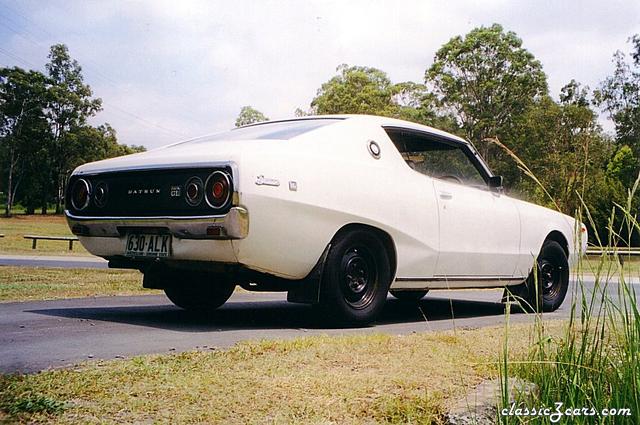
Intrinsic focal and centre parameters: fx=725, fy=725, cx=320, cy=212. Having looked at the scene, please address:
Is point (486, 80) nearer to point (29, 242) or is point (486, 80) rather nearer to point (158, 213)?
point (29, 242)

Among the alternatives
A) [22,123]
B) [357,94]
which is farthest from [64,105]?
[357,94]

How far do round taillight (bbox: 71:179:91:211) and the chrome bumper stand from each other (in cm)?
12

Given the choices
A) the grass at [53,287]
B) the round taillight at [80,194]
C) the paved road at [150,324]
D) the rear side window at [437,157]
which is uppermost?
the rear side window at [437,157]

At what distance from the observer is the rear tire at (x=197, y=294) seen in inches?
242

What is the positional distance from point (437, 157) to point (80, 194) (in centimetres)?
302

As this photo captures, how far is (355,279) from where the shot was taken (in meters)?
5.31

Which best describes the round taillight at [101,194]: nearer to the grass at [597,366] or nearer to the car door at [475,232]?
the car door at [475,232]

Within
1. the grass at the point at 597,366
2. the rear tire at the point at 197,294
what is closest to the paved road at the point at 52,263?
the rear tire at the point at 197,294

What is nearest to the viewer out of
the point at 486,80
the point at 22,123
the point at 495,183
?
the point at 495,183

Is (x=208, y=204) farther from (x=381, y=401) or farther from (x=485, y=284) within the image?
(x=485, y=284)

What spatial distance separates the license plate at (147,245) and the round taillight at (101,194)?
381 millimetres

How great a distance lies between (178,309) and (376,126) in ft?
7.98

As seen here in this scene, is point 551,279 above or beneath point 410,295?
above

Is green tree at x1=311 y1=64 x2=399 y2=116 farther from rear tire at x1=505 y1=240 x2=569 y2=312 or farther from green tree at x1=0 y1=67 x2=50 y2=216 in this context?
rear tire at x1=505 y1=240 x2=569 y2=312
